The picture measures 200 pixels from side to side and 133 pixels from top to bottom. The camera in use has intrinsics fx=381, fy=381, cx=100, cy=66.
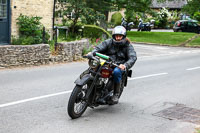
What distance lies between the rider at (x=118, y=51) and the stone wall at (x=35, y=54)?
21.9 ft

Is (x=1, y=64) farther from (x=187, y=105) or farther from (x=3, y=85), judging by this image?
(x=187, y=105)

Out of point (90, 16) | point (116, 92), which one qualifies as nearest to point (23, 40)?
point (90, 16)

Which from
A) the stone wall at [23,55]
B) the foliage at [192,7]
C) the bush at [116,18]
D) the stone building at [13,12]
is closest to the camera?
the stone wall at [23,55]

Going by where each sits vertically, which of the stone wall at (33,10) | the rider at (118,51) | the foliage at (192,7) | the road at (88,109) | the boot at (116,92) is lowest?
the road at (88,109)

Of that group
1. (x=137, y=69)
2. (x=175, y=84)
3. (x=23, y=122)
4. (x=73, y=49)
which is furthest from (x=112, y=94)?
(x=73, y=49)

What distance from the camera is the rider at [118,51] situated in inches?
294

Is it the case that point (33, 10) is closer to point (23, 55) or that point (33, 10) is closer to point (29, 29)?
point (29, 29)

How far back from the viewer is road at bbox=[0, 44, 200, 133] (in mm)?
6496

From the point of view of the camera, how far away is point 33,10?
754 inches

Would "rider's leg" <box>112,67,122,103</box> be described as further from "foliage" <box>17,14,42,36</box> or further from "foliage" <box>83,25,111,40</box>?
"foliage" <box>83,25,111,40</box>

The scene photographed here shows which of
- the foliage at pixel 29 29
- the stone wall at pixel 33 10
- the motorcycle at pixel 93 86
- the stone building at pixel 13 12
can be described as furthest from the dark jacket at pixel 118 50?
the stone wall at pixel 33 10

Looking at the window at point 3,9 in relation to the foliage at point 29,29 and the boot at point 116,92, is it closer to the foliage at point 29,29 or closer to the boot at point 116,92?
the foliage at point 29,29

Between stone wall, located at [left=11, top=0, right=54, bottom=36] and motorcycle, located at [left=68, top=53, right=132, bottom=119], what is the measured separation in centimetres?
1168

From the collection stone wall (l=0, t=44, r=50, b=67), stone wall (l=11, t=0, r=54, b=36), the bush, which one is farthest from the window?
the bush
